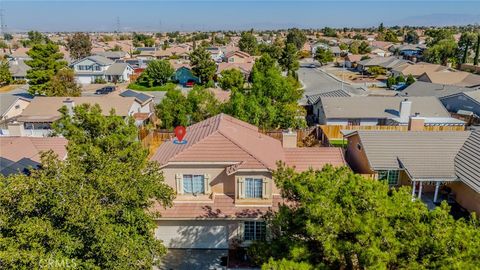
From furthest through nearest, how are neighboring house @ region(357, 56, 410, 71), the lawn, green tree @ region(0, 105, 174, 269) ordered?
neighboring house @ region(357, 56, 410, 71), the lawn, green tree @ region(0, 105, 174, 269)

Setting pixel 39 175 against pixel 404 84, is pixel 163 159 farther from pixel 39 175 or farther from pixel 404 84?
pixel 404 84

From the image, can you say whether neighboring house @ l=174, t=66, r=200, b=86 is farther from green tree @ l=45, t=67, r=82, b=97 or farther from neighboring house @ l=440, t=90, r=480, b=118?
neighboring house @ l=440, t=90, r=480, b=118

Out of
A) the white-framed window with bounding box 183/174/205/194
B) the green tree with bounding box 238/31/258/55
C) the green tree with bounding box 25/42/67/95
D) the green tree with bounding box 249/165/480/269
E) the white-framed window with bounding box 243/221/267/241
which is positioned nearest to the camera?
the green tree with bounding box 249/165/480/269

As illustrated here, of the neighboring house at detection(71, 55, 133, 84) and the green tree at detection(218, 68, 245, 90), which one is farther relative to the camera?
the neighboring house at detection(71, 55, 133, 84)

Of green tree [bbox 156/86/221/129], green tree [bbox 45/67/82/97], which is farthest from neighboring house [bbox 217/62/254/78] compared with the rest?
green tree [bbox 156/86/221/129]

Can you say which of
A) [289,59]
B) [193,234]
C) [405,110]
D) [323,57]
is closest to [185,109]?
[193,234]

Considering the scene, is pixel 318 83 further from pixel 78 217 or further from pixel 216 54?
pixel 78 217

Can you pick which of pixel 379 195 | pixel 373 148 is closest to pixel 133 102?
pixel 373 148
